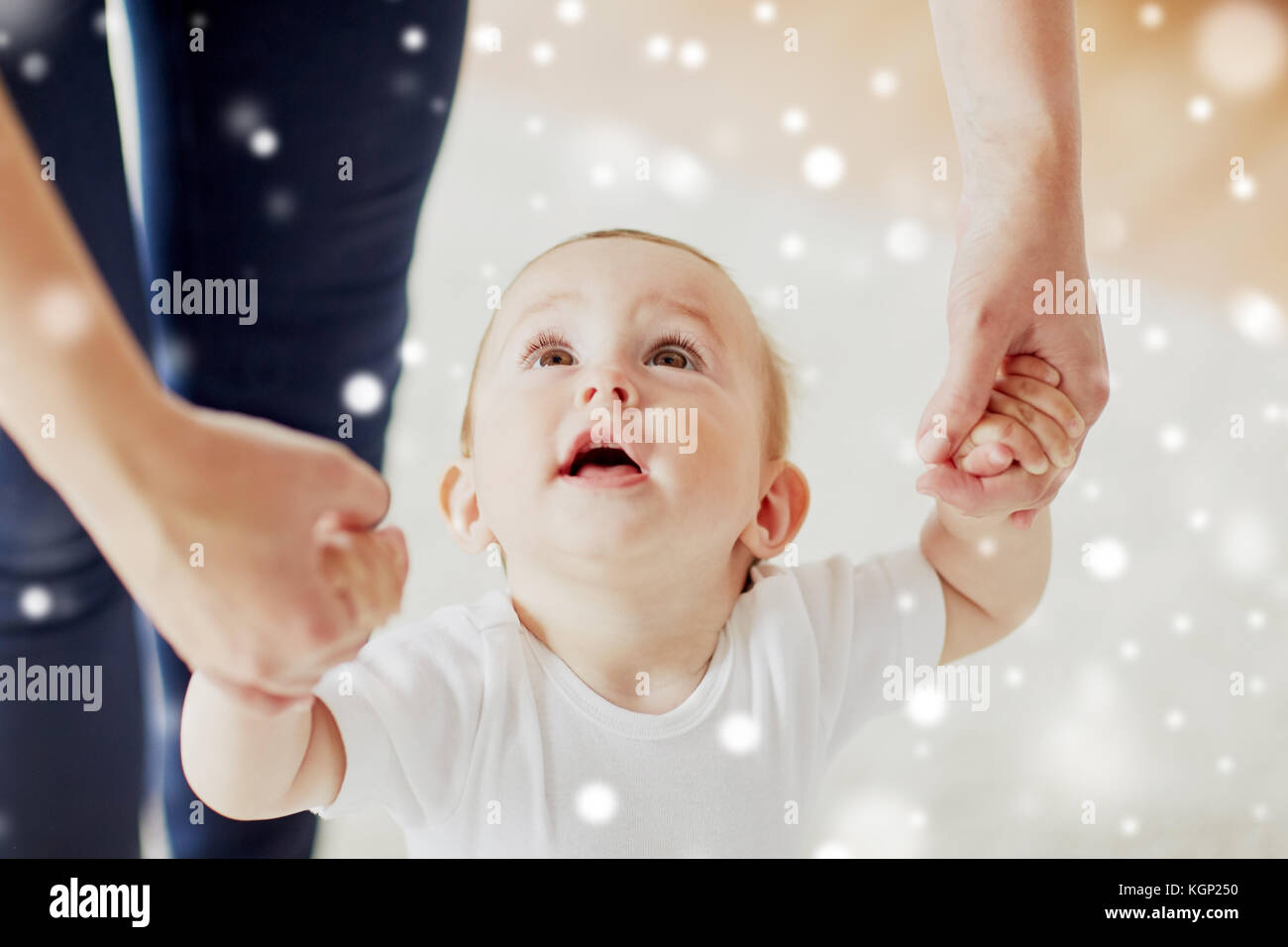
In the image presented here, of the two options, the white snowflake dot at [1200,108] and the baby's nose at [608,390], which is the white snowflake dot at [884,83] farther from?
the baby's nose at [608,390]

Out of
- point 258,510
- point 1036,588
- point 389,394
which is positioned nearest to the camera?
point 258,510

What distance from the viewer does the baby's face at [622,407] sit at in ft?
2.06

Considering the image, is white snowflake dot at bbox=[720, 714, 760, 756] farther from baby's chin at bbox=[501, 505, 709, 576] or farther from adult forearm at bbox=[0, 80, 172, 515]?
adult forearm at bbox=[0, 80, 172, 515]

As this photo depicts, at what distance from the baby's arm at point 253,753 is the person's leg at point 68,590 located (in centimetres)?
24

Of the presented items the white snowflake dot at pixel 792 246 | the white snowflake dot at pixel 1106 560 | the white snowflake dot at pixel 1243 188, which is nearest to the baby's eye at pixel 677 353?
the white snowflake dot at pixel 792 246

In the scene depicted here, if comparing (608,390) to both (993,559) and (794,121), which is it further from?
(794,121)

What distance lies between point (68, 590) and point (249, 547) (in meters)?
0.45

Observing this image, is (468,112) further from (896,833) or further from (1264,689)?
(1264,689)

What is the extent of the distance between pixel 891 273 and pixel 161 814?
37.6 inches

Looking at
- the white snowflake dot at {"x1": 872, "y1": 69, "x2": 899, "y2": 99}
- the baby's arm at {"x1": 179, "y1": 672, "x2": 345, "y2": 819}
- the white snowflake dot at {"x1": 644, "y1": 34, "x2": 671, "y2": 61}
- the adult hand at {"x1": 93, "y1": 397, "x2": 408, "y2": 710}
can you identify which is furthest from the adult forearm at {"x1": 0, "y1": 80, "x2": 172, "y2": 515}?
the white snowflake dot at {"x1": 872, "y1": 69, "x2": 899, "y2": 99}

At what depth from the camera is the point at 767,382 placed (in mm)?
776

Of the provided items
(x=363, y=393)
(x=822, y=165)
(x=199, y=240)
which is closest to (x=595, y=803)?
(x=363, y=393)

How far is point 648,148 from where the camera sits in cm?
108
